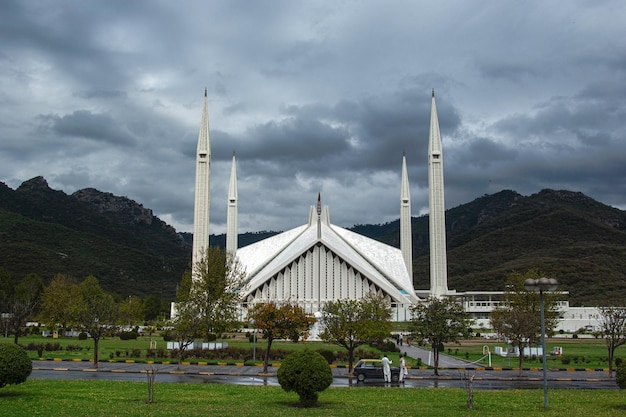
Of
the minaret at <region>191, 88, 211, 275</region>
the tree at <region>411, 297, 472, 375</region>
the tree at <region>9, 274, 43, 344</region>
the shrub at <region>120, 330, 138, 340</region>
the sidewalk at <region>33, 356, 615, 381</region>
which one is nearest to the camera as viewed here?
the sidewalk at <region>33, 356, 615, 381</region>

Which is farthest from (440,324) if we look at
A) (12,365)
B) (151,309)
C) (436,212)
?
(151,309)

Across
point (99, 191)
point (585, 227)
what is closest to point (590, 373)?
point (585, 227)

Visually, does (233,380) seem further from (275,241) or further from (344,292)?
(275,241)

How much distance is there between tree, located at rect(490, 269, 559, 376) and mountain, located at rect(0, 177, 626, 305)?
105ft

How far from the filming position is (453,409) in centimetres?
1175

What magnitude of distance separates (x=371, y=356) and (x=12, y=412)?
18690mm

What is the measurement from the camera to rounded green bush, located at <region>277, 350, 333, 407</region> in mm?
11547

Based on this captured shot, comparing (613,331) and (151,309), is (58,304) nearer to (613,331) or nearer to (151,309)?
(151,309)

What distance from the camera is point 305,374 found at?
11.5 meters

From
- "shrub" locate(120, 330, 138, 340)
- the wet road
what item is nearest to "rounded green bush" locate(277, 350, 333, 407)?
the wet road

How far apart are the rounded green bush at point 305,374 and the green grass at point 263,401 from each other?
15.7 inches

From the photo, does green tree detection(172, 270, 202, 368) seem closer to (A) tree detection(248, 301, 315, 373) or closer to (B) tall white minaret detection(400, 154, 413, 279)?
(A) tree detection(248, 301, 315, 373)

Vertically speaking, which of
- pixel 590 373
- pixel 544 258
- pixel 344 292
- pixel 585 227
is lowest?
pixel 590 373

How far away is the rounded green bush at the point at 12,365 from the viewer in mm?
11570
